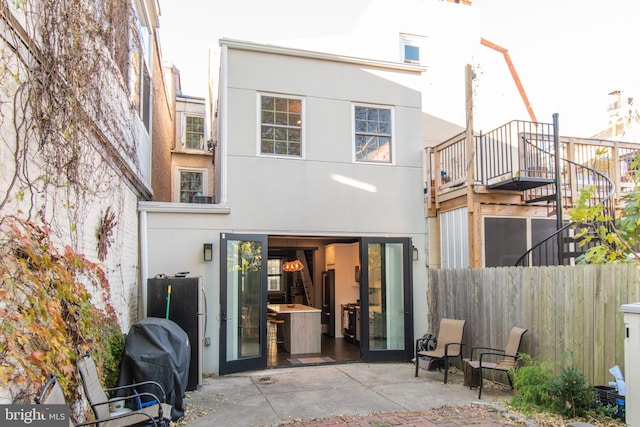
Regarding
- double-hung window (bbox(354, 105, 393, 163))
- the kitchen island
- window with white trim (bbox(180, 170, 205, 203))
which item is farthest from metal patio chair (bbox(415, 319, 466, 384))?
window with white trim (bbox(180, 170, 205, 203))

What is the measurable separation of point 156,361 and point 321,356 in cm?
491

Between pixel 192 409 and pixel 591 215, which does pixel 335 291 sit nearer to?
pixel 192 409

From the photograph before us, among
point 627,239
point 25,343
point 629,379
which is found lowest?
point 629,379

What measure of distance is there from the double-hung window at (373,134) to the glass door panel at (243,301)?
8.98 ft

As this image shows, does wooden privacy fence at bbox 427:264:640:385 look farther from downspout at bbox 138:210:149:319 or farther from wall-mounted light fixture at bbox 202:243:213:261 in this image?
downspout at bbox 138:210:149:319

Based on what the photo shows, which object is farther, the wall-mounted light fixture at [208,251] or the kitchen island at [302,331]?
the kitchen island at [302,331]

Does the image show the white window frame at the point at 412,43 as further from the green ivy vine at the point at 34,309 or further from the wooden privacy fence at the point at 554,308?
the green ivy vine at the point at 34,309

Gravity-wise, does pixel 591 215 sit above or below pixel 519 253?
above

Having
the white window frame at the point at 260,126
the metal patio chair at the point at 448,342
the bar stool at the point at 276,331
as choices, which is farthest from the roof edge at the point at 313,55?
the bar stool at the point at 276,331

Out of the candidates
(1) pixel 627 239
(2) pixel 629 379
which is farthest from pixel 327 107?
(2) pixel 629 379

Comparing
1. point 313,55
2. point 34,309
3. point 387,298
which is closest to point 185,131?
point 313,55

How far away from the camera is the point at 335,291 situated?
12.4 metres

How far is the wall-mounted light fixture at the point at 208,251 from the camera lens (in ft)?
26.9

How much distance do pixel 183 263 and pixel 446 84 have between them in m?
9.26
